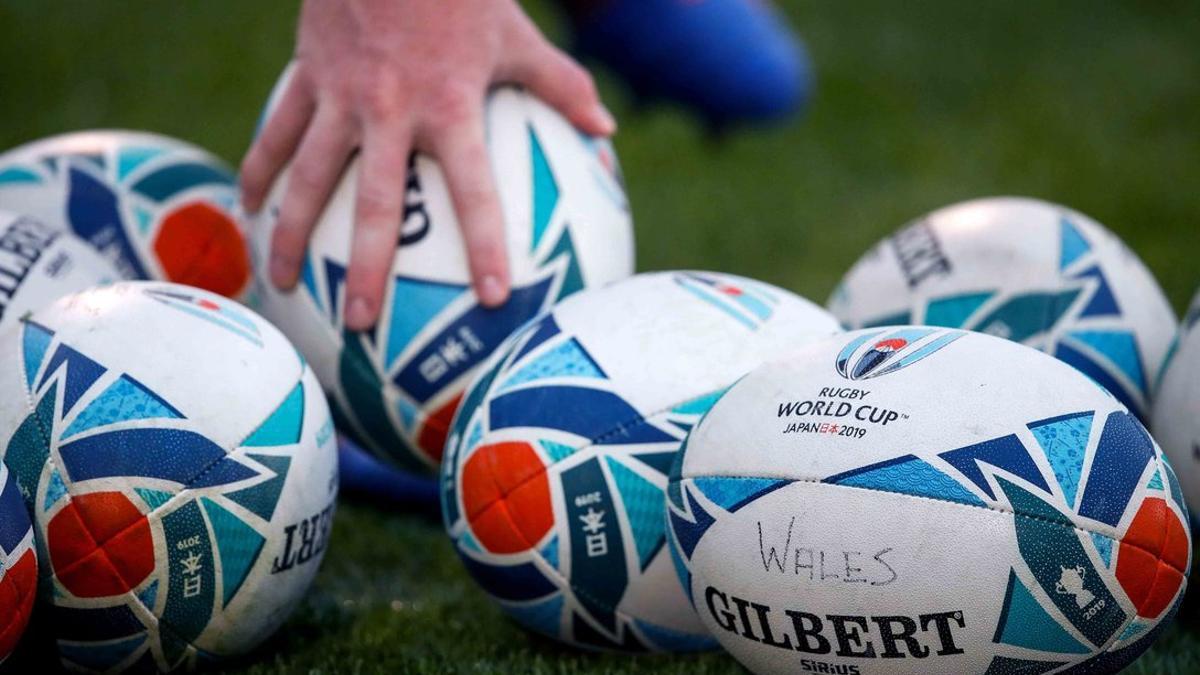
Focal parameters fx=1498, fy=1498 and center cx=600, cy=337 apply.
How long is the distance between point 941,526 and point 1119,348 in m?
1.08

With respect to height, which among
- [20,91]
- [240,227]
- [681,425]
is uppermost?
[681,425]

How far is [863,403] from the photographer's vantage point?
6.58ft

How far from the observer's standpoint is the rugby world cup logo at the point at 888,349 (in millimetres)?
2076

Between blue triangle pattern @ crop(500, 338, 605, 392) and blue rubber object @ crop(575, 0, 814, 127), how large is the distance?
2.88 metres

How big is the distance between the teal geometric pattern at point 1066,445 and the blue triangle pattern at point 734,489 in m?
0.33

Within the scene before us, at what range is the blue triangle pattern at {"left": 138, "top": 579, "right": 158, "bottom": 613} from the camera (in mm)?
2182

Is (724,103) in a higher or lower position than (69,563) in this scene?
lower

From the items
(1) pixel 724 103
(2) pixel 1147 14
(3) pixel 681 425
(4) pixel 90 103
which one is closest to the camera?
(3) pixel 681 425

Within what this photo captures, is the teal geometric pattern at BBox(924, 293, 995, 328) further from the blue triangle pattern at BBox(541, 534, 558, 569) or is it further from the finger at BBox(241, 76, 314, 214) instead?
the finger at BBox(241, 76, 314, 214)

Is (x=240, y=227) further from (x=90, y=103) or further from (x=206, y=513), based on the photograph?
(x=90, y=103)

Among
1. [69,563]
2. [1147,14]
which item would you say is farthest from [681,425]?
[1147,14]

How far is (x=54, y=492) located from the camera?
215cm

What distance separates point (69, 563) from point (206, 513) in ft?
0.66

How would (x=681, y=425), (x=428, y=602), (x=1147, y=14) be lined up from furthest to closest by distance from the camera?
(x=1147, y=14) → (x=428, y=602) → (x=681, y=425)
